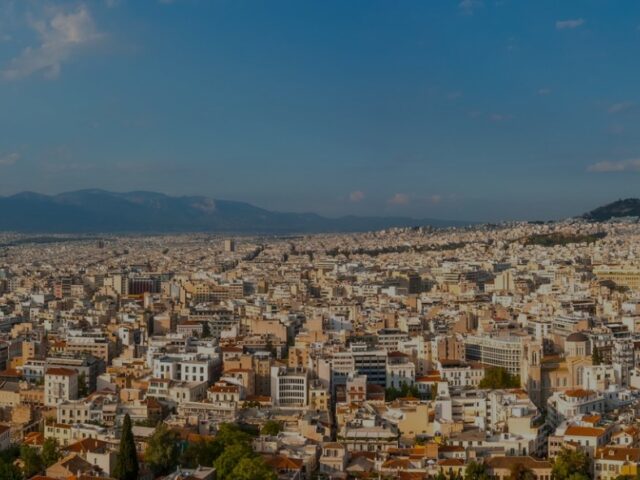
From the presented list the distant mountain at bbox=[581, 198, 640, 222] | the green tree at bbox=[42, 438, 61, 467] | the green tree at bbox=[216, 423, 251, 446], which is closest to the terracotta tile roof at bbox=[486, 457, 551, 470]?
the green tree at bbox=[216, 423, 251, 446]

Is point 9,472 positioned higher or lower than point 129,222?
lower

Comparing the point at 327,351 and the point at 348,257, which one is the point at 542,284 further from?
the point at 348,257

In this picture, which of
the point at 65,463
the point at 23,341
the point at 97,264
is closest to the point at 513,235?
the point at 97,264

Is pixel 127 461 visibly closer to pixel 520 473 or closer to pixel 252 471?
pixel 252 471

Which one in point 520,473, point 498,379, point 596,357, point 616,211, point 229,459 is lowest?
point 520,473

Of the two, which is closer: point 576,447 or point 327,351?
point 576,447

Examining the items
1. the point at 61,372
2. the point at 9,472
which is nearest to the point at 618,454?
the point at 9,472

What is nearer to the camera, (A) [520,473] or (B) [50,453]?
(A) [520,473]

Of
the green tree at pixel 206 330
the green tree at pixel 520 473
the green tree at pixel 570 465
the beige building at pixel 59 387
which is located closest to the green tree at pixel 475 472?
the green tree at pixel 520 473
